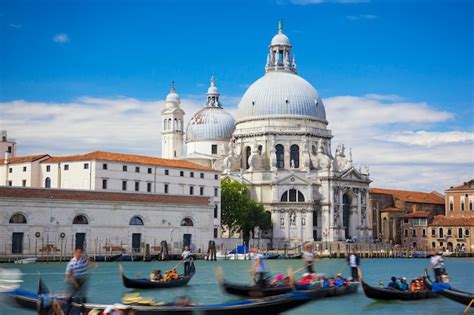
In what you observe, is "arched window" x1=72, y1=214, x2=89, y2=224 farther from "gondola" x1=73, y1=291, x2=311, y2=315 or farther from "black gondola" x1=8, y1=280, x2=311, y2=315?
"gondola" x1=73, y1=291, x2=311, y2=315

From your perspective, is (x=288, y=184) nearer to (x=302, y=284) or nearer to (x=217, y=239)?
(x=217, y=239)

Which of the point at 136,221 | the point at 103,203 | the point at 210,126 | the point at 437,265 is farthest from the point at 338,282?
the point at 210,126

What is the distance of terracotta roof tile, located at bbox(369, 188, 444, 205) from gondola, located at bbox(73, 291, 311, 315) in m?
64.8

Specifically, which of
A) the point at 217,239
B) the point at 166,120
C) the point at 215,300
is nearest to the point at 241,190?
the point at 217,239

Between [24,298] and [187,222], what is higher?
[187,222]

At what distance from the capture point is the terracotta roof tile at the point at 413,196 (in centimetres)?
8419

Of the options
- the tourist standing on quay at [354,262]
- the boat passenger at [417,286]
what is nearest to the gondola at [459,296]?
the boat passenger at [417,286]

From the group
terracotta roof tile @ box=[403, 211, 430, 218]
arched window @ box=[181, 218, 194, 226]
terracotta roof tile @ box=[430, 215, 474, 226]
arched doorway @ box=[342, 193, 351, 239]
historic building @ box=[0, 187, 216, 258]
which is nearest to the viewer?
historic building @ box=[0, 187, 216, 258]

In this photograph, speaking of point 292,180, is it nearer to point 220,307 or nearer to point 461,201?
point 461,201

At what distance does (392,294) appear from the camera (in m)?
23.8

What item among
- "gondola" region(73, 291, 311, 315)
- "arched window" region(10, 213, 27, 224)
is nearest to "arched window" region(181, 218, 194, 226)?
"arched window" region(10, 213, 27, 224)

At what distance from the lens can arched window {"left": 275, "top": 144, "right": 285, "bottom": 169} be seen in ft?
234

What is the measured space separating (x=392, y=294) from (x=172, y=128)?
5395cm

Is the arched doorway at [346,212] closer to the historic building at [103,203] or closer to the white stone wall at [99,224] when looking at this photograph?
the historic building at [103,203]
